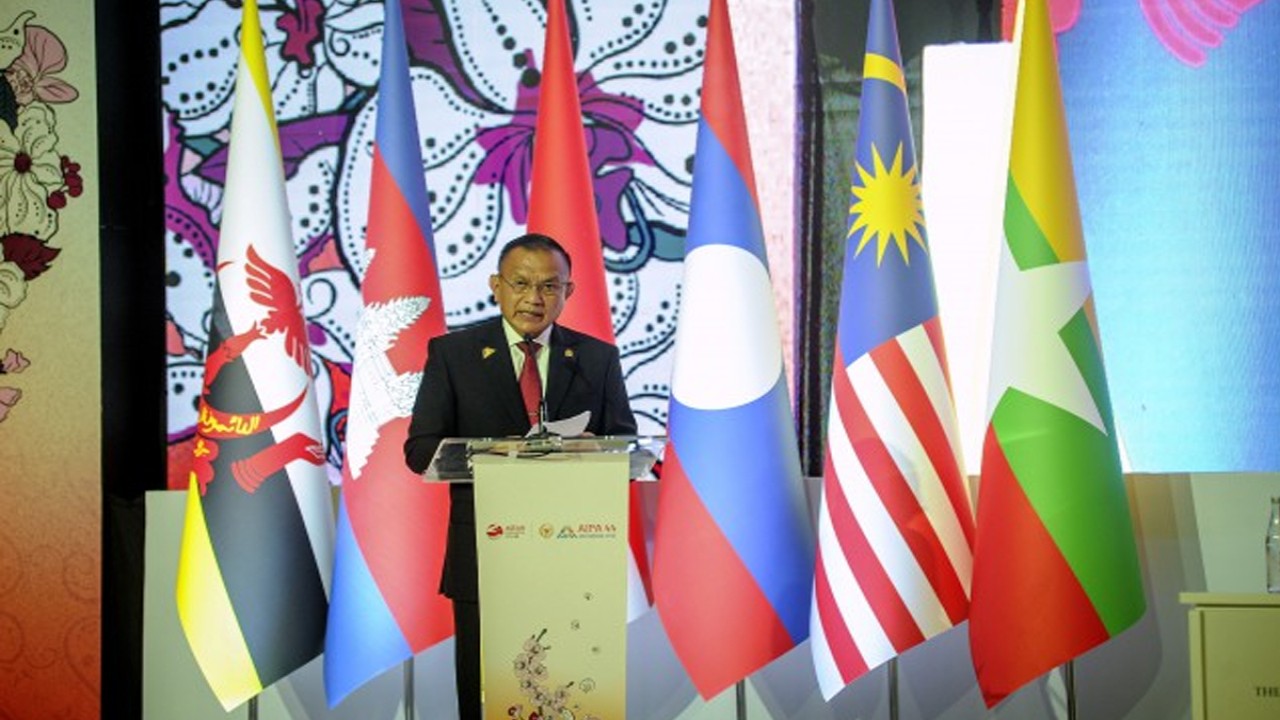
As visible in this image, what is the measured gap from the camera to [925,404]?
3.95 m

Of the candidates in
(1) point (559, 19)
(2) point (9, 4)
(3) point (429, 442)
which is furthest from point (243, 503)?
(2) point (9, 4)

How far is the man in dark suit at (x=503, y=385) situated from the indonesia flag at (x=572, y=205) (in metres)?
0.46

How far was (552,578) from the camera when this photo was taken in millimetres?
2932

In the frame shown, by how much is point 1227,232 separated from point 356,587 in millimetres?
2569

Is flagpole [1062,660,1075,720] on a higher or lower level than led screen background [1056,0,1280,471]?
lower

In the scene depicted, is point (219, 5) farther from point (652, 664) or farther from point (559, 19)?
point (652, 664)

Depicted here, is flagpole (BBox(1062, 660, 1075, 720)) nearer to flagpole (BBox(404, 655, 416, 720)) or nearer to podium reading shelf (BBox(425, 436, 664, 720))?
podium reading shelf (BBox(425, 436, 664, 720))

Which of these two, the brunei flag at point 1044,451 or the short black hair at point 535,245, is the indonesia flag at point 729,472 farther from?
the short black hair at point 535,245

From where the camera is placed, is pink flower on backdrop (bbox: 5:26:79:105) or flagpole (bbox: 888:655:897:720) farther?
pink flower on backdrop (bbox: 5:26:79:105)

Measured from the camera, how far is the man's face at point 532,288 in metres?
3.52

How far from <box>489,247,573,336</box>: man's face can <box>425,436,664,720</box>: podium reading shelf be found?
63 centimetres

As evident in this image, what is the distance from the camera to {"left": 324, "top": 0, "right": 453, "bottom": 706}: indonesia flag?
410 centimetres

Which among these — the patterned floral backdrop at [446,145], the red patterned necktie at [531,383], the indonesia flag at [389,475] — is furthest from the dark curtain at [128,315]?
the red patterned necktie at [531,383]

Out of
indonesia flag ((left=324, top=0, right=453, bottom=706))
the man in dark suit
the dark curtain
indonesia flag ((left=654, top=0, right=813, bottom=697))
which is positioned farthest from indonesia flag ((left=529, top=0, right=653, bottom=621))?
the dark curtain
